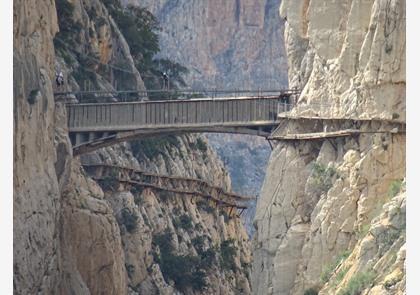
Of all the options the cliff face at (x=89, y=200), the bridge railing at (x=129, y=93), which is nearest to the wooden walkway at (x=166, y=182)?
the cliff face at (x=89, y=200)

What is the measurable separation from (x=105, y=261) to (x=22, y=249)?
1480 cm

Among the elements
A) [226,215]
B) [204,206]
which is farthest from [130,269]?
[226,215]

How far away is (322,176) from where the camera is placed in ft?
343

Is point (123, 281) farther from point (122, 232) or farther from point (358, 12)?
point (358, 12)

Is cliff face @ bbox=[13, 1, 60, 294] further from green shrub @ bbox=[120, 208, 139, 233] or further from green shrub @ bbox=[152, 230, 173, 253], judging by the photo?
green shrub @ bbox=[152, 230, 173, 253]

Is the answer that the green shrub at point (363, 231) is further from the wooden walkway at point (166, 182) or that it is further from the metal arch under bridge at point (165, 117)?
the wooden walkway at point (166, 182)

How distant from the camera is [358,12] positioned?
340 feet

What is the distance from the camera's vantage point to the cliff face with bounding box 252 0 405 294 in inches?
3912

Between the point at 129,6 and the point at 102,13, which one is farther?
the point at 129,6

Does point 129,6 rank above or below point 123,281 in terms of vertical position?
above

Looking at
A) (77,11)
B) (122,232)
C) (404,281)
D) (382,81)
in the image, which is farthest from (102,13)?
(404,281)

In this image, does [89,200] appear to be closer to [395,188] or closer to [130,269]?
[130,269]

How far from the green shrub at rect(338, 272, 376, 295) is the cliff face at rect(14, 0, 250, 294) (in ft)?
50.7

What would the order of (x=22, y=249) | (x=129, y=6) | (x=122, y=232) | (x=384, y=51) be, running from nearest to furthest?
(x=384, y=51) → (x=22, y=249) → (x=122, y=232) → (x=129, y=6)
